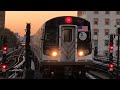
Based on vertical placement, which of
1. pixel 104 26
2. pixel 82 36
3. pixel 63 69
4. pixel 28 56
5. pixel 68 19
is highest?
pixel 104 26

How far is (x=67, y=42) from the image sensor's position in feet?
51.4

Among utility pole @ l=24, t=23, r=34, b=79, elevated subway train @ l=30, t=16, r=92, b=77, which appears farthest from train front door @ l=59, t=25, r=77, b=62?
utility pole @ l=24, t=23, r=34, b=79

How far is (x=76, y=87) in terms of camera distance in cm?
657

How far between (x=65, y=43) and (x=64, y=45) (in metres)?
0.12

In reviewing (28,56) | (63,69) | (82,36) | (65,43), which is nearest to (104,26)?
(82,36)

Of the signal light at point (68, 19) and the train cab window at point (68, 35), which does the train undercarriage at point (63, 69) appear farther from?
the signal light at point (68, 19)

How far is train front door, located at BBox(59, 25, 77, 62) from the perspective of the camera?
15.6 meters

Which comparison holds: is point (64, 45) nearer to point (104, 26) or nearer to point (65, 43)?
point (65, 43)

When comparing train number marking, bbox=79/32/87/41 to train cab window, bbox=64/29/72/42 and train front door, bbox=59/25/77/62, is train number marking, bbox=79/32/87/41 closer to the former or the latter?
train front door, bbox=59/25/77/62

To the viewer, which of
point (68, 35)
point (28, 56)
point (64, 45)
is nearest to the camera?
point (28, 56)

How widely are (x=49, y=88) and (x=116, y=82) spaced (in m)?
1.45

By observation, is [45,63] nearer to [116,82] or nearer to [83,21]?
[83,21]
